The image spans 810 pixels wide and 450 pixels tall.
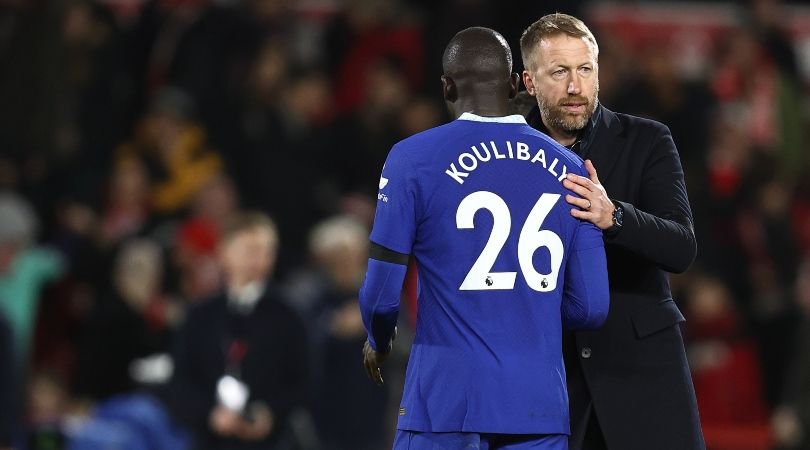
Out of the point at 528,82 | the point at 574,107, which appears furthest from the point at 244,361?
the point at 574,107

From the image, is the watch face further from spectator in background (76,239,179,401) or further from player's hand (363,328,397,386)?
spectator in background (76,239,179,401)

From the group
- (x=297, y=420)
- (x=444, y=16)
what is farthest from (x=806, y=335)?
(x=297, y=420)

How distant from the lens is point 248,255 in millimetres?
7773

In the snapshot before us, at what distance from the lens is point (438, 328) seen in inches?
174

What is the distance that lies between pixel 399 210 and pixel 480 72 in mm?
495

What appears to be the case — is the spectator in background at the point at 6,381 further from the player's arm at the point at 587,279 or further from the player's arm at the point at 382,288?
the player's arm at the point at 587,279

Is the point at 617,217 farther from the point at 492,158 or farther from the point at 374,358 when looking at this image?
the point at 374,358

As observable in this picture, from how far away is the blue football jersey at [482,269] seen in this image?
14.2 feet

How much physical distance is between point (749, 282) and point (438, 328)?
7.54 m

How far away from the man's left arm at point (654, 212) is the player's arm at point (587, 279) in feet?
0.18

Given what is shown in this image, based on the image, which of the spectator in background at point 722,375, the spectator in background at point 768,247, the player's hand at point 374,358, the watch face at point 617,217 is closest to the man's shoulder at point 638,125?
the watch face at point 617,217

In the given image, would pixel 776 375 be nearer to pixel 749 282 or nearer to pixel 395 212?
pixel 749 282

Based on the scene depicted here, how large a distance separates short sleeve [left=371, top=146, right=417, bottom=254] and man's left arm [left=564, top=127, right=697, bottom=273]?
0.46m

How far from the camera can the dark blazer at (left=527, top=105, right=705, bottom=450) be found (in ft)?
15.8
